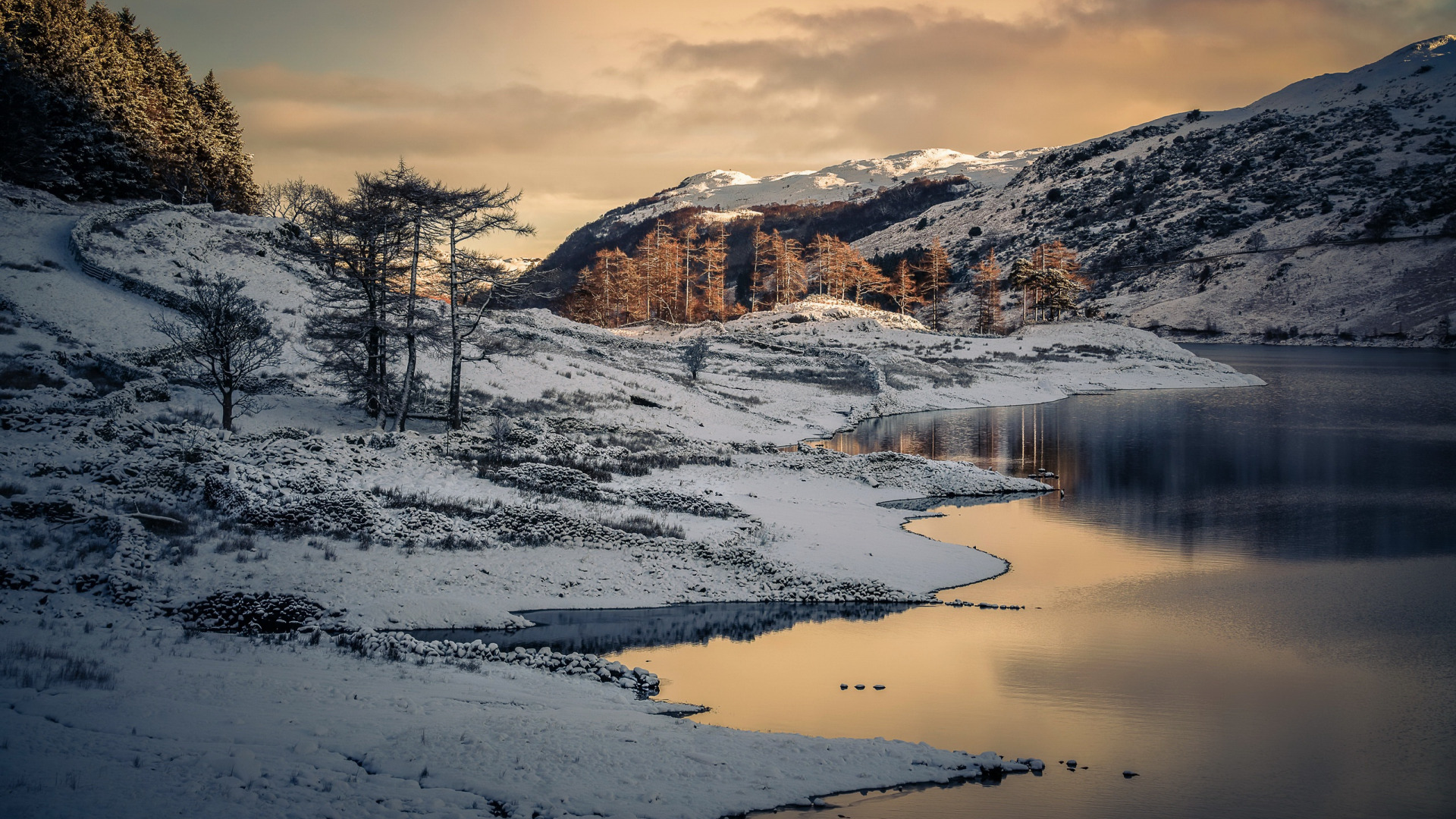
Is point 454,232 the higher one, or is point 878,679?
point 454,232

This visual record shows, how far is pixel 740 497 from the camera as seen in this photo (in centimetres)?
2795

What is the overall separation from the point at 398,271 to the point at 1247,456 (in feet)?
133

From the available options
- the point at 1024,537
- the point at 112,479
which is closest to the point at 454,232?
the point at 112,479

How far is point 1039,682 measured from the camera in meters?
14.7

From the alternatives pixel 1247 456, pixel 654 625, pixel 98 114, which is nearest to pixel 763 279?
pixel 98 114

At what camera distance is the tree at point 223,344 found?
27.1 m

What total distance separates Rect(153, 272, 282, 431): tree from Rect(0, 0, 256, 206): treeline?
33.8 m

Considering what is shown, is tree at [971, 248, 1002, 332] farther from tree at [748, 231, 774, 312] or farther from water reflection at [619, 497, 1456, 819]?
water reflection at [619, 497, 1456, 819]

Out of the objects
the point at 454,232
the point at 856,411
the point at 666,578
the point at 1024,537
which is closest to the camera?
the point at 666,578

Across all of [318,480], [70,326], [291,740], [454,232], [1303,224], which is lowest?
[291,740]

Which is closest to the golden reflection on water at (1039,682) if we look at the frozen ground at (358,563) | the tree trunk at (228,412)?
the frozen ground at (358,563)

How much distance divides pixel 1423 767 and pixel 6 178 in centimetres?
7859

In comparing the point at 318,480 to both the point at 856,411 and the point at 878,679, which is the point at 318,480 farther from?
the point at 856,411

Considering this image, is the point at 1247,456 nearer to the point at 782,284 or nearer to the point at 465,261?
the point at 465,261
